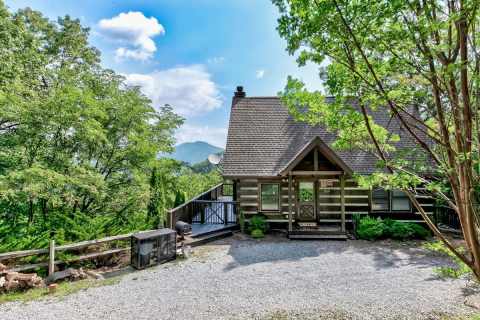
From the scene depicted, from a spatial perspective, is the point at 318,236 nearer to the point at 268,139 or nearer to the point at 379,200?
the point at 379,200

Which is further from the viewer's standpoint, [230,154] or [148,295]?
[230,154]

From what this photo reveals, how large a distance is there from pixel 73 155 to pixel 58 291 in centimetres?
453

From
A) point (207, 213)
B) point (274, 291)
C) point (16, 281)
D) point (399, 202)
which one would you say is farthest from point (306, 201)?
point (16, 281)

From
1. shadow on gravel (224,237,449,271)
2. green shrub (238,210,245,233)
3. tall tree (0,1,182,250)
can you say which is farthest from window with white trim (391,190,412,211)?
tall tree (0,1,182,250)

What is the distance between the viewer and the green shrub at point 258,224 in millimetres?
11551

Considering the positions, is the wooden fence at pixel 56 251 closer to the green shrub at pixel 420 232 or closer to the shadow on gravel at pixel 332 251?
the shadow on gravel at pixel 332 251

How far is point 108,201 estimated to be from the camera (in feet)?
31.9

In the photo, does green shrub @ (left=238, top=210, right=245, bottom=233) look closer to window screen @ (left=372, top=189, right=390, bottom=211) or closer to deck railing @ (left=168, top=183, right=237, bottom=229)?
deck railing @ (left=168, top=183, right=237, bottom=229)

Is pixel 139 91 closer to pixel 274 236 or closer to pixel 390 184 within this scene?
pixel 274 236

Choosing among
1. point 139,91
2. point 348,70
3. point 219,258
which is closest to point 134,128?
point 139,91

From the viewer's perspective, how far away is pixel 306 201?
12.2 meters

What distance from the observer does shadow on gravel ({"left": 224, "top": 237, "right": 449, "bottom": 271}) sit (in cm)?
814

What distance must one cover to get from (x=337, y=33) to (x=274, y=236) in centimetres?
980

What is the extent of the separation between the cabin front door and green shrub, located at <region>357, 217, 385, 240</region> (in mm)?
2089
